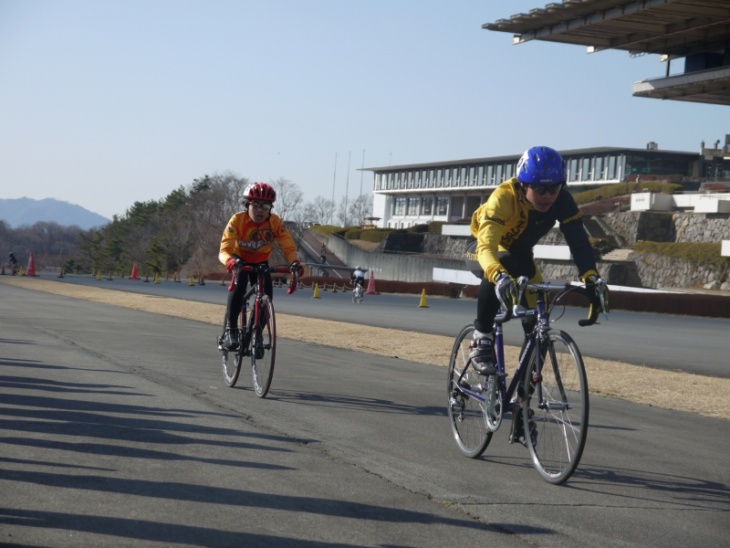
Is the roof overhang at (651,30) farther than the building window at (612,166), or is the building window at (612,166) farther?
the building window at (612,166)

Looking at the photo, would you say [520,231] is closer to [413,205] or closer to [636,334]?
[636,334]

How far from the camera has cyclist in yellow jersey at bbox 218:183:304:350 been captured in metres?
9.93

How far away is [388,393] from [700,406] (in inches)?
138

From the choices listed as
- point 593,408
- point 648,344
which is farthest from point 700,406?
point 648,344

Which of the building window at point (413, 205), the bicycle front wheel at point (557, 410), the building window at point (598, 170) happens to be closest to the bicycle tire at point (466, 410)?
the bicycle front wheel at point (557, 410)

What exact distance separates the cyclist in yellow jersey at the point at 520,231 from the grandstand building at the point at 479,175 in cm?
6386

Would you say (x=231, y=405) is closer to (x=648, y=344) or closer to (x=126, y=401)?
(x=126, y=401)

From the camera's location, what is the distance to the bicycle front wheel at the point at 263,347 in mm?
9500

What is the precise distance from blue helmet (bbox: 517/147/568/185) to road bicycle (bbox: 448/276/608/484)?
639 millimetres

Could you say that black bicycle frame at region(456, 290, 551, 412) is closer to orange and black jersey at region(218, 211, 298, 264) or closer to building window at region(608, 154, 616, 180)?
orange and black jersey at region(218, 211, 298, 264)

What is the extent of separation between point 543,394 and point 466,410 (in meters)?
1.08

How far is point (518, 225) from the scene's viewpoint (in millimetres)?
6492

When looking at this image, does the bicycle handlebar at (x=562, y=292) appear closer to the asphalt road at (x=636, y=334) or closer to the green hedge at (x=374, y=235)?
the asphalt road at (x=636, y=334)

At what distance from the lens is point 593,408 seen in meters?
10.0
